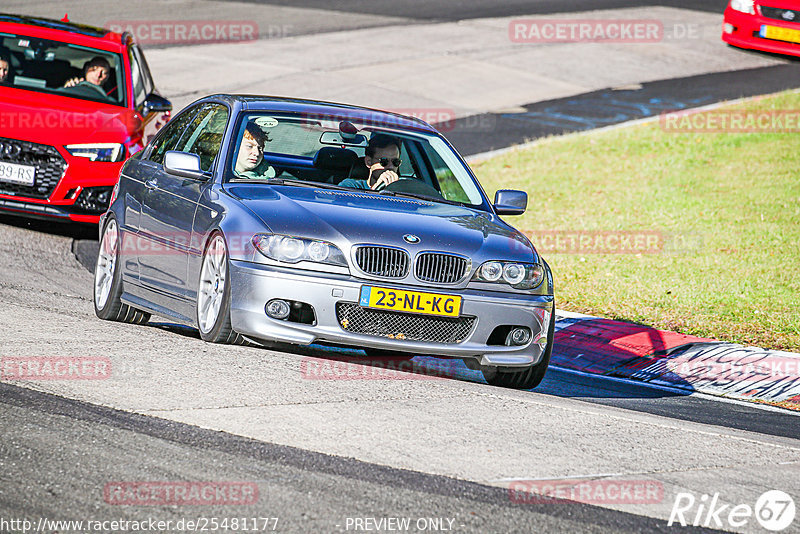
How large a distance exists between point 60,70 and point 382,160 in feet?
19.7

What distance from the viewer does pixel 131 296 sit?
846 cm

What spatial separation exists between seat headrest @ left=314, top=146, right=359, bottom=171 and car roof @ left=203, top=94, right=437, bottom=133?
0.76ft

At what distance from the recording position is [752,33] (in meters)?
20.1

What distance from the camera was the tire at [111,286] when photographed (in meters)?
8.63

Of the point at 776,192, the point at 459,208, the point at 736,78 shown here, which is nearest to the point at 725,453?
the point at 459,208

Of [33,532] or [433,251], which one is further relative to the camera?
[433,251]

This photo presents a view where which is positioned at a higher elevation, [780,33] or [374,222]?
[374,222]

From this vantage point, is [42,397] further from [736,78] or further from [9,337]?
[736,78]

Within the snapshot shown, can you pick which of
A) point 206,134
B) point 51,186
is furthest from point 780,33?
point 206,134

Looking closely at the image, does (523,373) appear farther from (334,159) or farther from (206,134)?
(206,134)

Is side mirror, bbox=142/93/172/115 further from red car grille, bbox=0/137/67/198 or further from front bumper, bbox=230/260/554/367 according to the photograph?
front bumper, bbox=230/260/554/367

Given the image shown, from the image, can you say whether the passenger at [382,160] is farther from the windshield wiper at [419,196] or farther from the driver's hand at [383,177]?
the windshield wiper at [419,196]

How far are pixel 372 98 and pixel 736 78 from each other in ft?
26.8

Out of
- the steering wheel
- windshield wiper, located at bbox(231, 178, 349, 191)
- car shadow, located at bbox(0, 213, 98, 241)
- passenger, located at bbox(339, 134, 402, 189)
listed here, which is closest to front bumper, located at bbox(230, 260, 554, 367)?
windshield wiper, located at bbox(231, 178, 349, 191)
